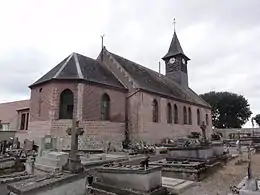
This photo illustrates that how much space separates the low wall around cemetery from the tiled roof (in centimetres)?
1629

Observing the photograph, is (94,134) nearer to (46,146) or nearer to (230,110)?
(46,146)

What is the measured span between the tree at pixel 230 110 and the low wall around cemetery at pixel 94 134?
37629 millimetres

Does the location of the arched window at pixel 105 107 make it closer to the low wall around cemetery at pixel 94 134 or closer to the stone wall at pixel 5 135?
the low wall around cemetery at pixel 94 134

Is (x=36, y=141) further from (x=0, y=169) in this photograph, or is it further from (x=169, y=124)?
(x=169, y=124)

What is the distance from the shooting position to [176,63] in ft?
120

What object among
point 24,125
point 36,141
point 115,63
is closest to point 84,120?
point 36,141

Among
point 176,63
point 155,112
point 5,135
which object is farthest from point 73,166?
point 176,63

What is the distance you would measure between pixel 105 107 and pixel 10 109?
21571mm

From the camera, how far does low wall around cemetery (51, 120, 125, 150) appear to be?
720 inches

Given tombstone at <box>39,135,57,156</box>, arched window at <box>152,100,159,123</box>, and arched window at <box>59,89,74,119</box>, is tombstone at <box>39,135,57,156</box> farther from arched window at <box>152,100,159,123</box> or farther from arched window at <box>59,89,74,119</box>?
arched window at <box>152,100,159,123</box>

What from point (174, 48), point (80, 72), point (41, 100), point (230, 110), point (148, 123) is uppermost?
point (174, 48)

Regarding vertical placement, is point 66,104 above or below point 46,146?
above

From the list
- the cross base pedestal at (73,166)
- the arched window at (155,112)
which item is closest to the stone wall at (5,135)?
the arched window at (155,112)

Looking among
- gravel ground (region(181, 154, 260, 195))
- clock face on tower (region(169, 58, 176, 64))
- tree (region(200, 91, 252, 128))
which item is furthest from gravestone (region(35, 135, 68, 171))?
tree (region(200, 91, 252, 128))
